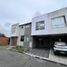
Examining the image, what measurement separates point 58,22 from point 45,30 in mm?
2794

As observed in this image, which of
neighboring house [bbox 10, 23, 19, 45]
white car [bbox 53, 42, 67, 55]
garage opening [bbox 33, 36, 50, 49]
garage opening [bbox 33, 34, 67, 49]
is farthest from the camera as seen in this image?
neighboring house [bbox 10, 23, 19, 45]

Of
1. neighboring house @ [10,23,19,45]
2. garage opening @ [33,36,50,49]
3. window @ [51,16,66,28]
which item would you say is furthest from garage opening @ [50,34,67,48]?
neighboring house @ [10,23,19,45]

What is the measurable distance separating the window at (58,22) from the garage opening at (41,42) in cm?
554

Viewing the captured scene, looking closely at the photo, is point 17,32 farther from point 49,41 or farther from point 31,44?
point 49,41

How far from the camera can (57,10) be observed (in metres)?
17.5

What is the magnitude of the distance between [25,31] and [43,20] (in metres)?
6.95

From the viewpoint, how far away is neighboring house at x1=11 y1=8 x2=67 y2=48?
16.9 m

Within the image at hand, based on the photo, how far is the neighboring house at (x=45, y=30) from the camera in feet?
55.4

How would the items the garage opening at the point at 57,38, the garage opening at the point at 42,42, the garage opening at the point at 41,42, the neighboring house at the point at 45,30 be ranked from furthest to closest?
the garage opening at the point at 41,42, the garage opening at the point at 42,42, the garage opening at the point at 57,38, the neighboring house at the point at 45,30

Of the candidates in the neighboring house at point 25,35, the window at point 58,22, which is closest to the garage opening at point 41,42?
the neighboring house at point 25,35

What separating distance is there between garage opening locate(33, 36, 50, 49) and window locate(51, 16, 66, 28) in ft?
18.2

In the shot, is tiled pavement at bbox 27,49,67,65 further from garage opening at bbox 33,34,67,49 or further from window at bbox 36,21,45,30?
garage opening at bbox 33,34,67,49

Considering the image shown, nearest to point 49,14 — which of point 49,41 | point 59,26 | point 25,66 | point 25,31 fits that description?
point 59,26

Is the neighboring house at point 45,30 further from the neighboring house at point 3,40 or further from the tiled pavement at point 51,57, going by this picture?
the neighboring house at point 3,40
